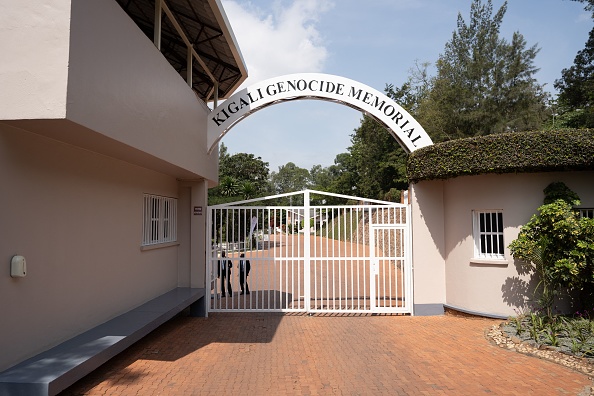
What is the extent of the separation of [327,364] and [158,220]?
4.70 m

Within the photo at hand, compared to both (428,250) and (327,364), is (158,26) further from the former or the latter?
(428,250)

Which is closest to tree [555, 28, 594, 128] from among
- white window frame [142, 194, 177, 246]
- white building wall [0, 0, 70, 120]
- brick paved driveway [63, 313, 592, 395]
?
brick paved driveway [63, 313, 592, 395]

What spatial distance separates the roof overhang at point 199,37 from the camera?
8.33 m

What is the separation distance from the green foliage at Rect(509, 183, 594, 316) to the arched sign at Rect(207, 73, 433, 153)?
2.82m

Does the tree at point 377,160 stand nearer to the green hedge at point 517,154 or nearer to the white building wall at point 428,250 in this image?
the white building wall at point 428,250

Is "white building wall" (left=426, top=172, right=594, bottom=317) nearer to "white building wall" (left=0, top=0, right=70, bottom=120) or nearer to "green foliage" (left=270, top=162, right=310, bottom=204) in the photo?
"white building wall" (left=0, top=0, right=70, bottom=120)

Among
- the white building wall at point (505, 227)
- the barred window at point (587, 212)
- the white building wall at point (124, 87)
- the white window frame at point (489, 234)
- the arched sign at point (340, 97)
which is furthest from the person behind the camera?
Result: the arched sign at point (340, 97)

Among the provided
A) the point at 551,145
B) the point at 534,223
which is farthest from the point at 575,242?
the point at 551,145

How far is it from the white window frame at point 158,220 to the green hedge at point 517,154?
18.7ft

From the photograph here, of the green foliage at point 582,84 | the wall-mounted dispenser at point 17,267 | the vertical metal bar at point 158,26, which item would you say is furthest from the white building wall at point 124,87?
the green foliage at point 582,84

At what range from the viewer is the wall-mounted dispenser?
4297 mm

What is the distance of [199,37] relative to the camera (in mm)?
9844

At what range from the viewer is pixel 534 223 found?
750 centimetres

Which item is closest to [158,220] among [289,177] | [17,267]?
[17,267]
